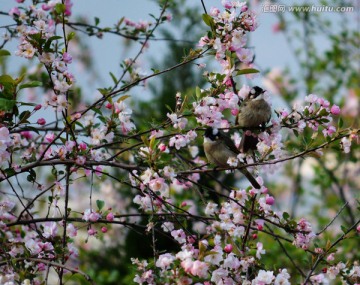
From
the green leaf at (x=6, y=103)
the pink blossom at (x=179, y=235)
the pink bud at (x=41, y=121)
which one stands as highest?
the pink bud at (x=41, y=121)

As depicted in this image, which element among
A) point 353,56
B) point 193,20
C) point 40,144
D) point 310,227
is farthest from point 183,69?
point 310,227

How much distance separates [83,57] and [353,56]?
11.6 ft

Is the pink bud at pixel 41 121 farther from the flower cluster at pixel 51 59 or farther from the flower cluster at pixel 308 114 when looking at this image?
the flower cluster at pixel 308 114

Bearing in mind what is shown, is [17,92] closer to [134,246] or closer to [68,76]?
[68,76]

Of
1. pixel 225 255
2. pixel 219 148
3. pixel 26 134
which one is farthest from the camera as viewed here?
pixel 26 134

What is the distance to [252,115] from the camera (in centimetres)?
275

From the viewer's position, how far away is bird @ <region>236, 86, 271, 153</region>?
2744mm

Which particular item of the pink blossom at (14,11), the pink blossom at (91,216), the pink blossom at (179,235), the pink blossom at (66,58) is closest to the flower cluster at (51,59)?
the pink blossom at (66,58)

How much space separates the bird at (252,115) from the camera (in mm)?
2744

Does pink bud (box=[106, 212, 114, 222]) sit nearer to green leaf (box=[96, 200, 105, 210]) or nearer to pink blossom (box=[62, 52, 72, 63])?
green leaf (box=[96, 200, 105, 210])

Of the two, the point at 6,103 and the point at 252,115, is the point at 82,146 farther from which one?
the point at 252,115

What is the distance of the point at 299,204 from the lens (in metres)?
8.16

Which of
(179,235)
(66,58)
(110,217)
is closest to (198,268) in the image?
(179,235)

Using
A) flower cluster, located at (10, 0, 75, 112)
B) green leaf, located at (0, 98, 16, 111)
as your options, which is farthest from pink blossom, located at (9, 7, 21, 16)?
green leaf, located at (0, 98, 16, 111)
